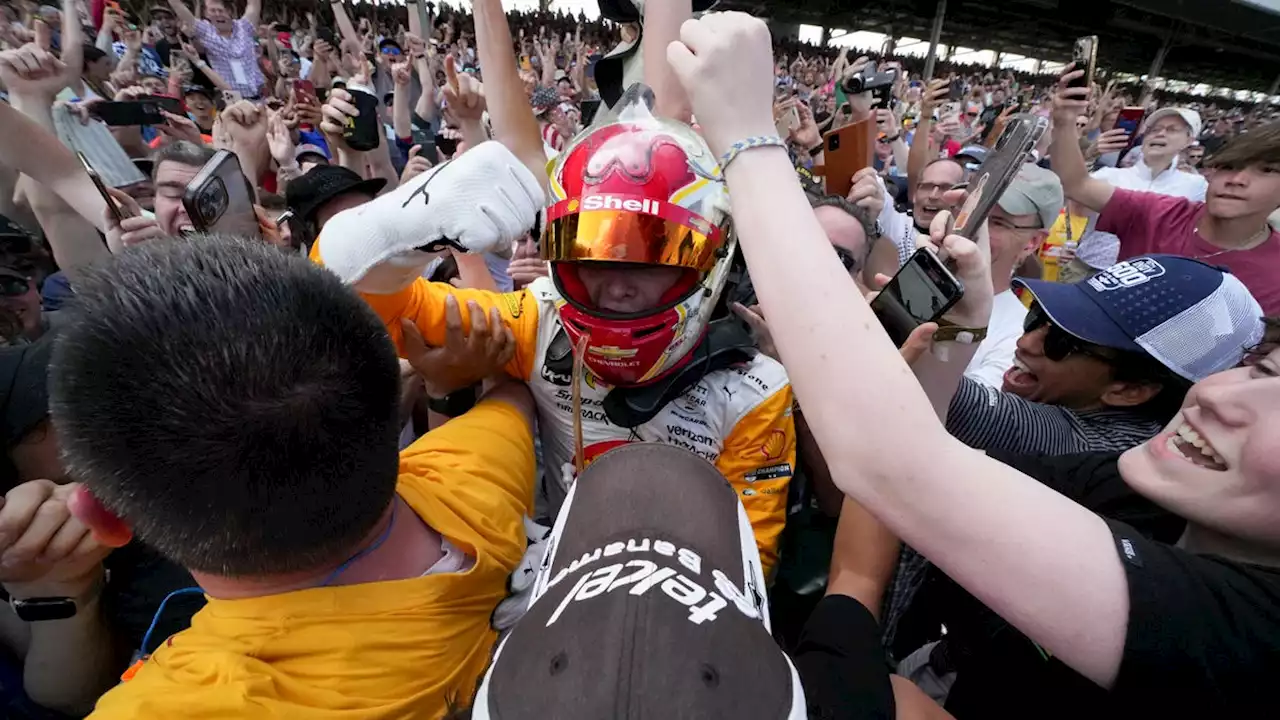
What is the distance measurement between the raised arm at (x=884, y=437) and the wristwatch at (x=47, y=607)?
1.59 meters

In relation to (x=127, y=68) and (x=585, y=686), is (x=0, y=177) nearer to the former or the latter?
(x=127, y=68)

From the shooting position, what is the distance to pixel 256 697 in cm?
88

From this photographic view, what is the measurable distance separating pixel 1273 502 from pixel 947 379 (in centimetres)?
82

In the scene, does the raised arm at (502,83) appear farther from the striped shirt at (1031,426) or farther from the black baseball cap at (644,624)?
the black baseball cap at (644,624)

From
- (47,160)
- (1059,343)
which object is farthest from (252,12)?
(1059,343)

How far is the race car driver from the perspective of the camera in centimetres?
154

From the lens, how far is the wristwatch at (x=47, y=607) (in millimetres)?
1231

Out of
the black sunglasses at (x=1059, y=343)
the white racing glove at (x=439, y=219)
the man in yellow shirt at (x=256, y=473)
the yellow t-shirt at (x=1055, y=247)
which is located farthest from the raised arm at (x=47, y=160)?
the yellow t-shirt at (x=1055, y=247)

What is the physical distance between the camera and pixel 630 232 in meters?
1.63

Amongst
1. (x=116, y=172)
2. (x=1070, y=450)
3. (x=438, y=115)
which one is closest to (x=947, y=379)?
(x=1070, y=450)

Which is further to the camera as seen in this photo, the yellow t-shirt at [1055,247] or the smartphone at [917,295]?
the yellow t-shirt at [1055,247]

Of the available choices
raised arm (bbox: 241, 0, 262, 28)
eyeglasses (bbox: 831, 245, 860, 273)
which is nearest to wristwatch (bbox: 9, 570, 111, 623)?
eyeglasses (bbox: 831, 245, 860, 273)

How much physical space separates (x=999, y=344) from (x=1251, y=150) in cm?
158

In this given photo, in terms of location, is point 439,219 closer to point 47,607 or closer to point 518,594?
point 518,594
